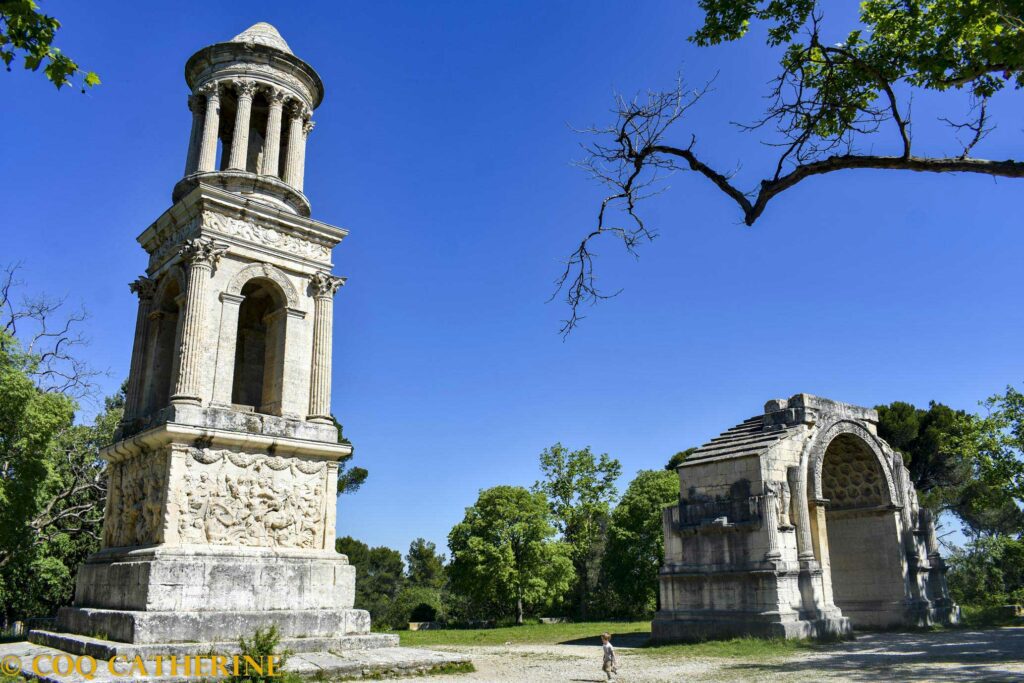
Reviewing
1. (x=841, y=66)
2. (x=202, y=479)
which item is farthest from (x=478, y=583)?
(x=841, y=66)

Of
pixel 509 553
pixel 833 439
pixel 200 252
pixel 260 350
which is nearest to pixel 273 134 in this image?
pixel 200 252

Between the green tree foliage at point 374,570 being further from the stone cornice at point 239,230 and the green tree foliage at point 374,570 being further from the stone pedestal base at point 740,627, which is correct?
the stone cornice at point 239,230

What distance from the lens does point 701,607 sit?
18.5 m

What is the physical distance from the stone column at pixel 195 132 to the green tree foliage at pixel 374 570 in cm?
4112

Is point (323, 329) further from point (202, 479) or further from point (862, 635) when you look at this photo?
point (862, 635)

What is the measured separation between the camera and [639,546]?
35594 mm

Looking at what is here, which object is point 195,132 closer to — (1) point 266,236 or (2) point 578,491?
(1) point 266,236

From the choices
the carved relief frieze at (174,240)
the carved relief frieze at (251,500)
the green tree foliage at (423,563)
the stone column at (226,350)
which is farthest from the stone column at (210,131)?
the green tree foliage at (423,563)

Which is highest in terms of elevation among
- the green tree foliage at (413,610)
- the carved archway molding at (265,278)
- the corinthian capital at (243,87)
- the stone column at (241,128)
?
the corinthian capital at (243,87)

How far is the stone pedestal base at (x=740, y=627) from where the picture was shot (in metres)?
16.5

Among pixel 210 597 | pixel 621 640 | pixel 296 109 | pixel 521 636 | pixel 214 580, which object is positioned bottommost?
pixel 521 636

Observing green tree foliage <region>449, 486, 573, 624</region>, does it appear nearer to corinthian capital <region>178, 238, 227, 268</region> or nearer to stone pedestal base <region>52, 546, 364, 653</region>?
stone pedestal base <region>52, 546, 364, 653</region>

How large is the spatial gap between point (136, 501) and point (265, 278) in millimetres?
4719

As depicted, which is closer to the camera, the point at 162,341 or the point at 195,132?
the point at 162,341
